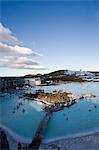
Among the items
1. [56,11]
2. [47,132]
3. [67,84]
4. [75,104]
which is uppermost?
[56,11]

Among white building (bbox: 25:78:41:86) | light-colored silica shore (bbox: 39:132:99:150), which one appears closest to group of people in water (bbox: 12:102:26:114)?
white building (bbox: 25:78:41:86)

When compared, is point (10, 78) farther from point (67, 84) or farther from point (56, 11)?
point (56, 11)

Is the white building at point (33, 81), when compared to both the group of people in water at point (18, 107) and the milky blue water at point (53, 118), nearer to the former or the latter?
the milky blue water at point (53, 118)

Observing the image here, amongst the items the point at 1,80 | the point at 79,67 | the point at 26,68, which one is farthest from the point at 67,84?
the point at 1,80

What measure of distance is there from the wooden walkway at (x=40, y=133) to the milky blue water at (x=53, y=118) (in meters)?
0.05

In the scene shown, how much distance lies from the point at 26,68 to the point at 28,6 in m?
0.74

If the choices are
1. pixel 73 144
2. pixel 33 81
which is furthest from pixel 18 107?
pixel 73 144

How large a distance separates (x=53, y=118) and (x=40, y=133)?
12.7 inches

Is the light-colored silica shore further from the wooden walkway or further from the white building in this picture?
the white building

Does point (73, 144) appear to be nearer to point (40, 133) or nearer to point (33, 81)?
point (40, 133)

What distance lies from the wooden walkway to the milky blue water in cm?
5

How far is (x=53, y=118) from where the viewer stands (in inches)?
138

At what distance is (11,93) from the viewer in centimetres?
359

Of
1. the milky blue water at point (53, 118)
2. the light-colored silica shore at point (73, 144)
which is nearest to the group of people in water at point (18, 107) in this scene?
the milky blue water at point (53, 118)
